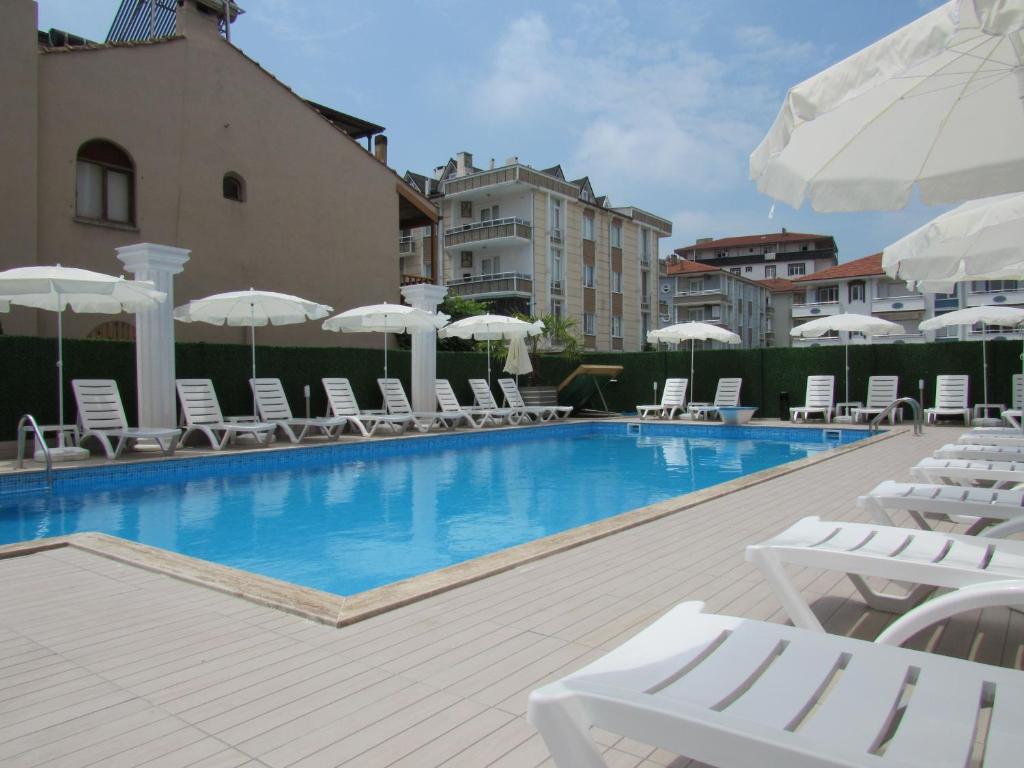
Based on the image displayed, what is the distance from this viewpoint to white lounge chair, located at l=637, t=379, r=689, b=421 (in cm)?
1758

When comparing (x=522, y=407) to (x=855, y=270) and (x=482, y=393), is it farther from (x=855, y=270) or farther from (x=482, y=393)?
(x=855, y=270)

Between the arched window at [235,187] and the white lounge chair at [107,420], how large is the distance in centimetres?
708

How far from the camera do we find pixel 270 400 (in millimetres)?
12703

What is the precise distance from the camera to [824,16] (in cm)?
798

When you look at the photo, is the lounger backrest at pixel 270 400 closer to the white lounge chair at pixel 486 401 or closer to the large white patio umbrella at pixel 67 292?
the large white patio umbrella at pixel 67 292

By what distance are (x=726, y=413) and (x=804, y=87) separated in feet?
44.3

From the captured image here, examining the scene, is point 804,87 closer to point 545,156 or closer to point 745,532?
point 745,532

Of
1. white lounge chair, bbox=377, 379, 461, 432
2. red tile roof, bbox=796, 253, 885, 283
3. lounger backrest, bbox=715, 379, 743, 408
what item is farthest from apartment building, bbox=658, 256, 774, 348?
white lounge chair, bbox=377, 379, 461, 432

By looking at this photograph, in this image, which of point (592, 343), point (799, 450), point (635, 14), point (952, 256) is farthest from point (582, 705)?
point (592, 343)

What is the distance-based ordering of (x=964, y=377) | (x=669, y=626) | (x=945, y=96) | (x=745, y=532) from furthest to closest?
(x=964, y=377)
(x=745, y=532)
(x=945, y=96)
(x=669, y=626)

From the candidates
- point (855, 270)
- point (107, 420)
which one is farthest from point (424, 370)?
point (855, 270)

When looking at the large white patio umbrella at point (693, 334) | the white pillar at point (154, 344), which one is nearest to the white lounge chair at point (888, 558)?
the white pillar at point (154, 344)

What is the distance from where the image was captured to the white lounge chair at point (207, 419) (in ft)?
36.1

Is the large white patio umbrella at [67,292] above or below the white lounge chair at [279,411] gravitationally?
above
